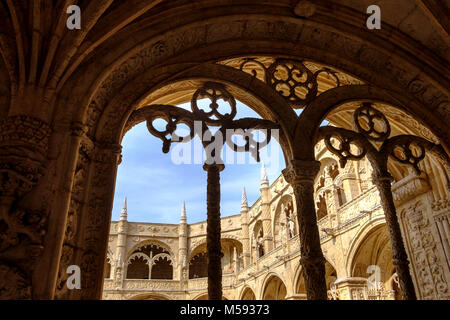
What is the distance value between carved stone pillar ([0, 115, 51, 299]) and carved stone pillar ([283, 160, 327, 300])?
2.97 m

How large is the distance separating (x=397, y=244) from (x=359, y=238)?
7.33 m

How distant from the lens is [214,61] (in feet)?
18.3

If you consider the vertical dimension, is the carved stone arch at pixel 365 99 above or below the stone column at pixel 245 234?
below

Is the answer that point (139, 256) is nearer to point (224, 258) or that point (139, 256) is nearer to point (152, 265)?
point (152, 265)

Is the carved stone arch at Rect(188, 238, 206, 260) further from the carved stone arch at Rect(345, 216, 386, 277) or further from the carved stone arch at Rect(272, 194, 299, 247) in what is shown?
the carved stone arch at Rect(345, 216, 386, 277)

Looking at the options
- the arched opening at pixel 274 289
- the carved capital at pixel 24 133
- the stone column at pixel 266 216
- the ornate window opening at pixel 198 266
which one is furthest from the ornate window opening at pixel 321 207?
the carved capital at pixel 24 133

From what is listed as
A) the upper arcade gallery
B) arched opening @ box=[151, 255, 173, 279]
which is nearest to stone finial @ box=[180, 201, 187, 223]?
arched opening @ box=[151, 255, 173, 279]

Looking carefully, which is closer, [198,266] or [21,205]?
[21,205]

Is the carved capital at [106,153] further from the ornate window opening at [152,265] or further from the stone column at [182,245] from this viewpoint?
the ornate window opening at [152,265]

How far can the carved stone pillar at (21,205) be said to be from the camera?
10.9 feet

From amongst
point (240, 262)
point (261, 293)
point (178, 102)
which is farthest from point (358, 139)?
point (240, 262)

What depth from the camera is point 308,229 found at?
191 inches

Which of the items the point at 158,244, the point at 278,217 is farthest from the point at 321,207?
the point at 158,244

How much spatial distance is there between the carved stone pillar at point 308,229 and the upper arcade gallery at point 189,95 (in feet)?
0.06
